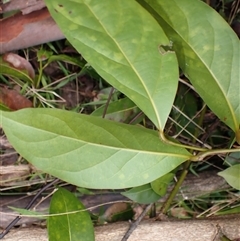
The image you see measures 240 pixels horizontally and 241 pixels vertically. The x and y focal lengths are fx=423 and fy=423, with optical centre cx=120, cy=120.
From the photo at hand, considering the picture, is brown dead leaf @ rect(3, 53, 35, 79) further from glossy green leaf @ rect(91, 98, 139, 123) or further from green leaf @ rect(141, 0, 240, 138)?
green leaf @ rect(141, 0, 240, 138)

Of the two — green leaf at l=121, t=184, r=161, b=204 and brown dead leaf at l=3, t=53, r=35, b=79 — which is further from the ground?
brown dead leaf at l=3, t=53, r=35, b=79

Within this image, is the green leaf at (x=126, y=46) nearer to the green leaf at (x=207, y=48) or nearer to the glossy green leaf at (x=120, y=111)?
the green leaf at (x=207, y=48)

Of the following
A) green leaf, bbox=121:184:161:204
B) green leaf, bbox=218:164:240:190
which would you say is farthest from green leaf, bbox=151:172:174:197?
green leaf, bbox=218:164:240:190

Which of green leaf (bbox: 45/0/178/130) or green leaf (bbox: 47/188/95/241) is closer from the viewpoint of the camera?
green leaf (bbox: 45/0/178/130)

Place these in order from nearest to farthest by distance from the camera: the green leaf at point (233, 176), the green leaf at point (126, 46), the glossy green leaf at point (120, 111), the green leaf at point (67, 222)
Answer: the green leaf at point (126, 46), the green leaf at point (233, 176), the green leaf at point (67, 222), the glossy green leaf at point (120, 111)

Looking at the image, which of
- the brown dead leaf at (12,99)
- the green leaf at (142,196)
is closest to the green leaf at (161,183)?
the green leaf at (142,196)

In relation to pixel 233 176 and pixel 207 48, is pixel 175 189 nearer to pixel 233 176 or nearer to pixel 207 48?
pixel 233 176

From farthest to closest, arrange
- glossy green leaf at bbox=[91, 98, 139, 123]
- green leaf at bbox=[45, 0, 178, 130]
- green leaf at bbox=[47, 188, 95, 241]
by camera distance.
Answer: glossy green leaf at bbox=[91, 98, 139, 123] < green leaf at bbox=[47, 188, 95, 241] < green leaf at bbox=[45, 0, 178, 130]
